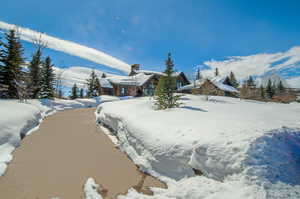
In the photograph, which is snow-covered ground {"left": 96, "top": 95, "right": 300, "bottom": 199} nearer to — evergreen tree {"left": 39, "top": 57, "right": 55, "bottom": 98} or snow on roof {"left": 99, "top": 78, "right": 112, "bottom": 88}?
evergreen tree {"left": 39, "top": 57, "right": 55, "bottom": 98}

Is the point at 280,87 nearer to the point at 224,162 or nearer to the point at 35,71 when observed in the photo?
the point at 224,162

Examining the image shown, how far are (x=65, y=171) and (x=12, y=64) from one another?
18.0 m

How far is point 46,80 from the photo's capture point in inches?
915

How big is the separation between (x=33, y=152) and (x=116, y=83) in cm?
2711

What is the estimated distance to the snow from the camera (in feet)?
10.2

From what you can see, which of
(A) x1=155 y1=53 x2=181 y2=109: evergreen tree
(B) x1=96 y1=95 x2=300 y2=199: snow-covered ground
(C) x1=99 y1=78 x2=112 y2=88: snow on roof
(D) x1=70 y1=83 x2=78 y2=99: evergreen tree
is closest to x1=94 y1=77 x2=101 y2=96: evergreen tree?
(C) x1=99 y1=78 x2=112 y2=88: snow on roof

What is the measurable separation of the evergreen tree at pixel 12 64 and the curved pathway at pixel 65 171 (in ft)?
45.4

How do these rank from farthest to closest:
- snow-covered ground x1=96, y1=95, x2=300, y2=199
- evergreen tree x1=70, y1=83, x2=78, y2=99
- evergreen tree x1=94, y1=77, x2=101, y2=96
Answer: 1. evergreen tree x1=70, y1=83, x2=78, y2=99
2. evergreen tree x1=94, y1=77, x2=101, y2=96
3. snow-covered ground x1=96, y1=95, x2=300, y2=199

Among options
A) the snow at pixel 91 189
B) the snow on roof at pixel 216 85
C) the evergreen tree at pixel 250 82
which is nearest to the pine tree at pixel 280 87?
the evergreen tree at pixel 250 82

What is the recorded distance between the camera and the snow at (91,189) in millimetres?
3123

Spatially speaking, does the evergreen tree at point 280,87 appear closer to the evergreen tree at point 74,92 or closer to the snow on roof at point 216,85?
the snow on roof at point 216,85

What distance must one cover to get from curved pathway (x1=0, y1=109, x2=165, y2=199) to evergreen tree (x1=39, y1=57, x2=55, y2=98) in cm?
1980

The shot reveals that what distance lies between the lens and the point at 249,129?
3719 mm

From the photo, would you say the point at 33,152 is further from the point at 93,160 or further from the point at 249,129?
the point at 249,129
